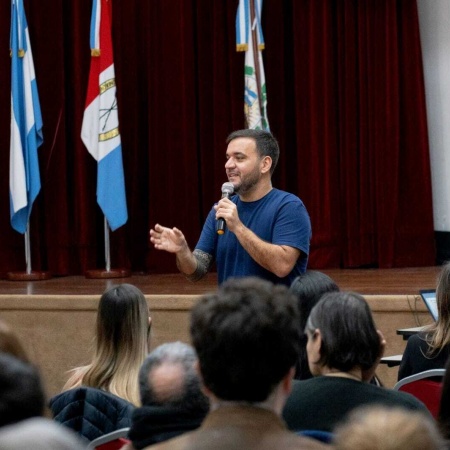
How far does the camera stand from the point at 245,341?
1.63 m

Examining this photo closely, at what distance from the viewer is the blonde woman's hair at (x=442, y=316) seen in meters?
3.23

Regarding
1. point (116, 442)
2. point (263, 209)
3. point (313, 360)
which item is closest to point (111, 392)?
point (116, 442)

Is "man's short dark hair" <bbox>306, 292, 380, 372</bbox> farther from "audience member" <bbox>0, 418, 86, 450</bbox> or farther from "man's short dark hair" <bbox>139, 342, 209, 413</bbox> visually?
"audience member" <bbox>0, 418, 86, 450</bbox>

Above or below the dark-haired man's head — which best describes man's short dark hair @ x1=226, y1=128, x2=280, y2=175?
above

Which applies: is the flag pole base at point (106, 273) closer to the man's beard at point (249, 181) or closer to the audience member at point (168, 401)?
the man's beard at point (249, 181)

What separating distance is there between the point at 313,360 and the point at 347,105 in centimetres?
551

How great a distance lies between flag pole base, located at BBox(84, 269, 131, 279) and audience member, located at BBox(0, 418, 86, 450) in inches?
236

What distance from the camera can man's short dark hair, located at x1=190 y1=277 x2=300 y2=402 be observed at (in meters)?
1.64

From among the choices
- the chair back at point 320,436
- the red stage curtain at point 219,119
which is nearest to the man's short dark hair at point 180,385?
the chair back at point 320,436

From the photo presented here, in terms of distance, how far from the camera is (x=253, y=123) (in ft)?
23.2

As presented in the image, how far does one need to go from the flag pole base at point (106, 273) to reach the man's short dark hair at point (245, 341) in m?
5.60

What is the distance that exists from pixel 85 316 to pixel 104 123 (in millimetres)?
1826

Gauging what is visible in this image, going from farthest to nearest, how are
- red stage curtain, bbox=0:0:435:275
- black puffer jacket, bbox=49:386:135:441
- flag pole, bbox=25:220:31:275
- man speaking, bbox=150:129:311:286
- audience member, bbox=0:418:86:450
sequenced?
1. red stage curtain, bbox=0:0:435:275
2. flag pole, bbox=25:220:31:275
3. man speaking, bbox=150:129:311:286
4. black puffer jacket, bbox=49:386:135:441
5. audience member, bbox=0:418:86:450

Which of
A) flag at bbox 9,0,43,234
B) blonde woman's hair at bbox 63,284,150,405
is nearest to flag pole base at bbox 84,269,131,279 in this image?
flag at bbox 9,0,43,234
